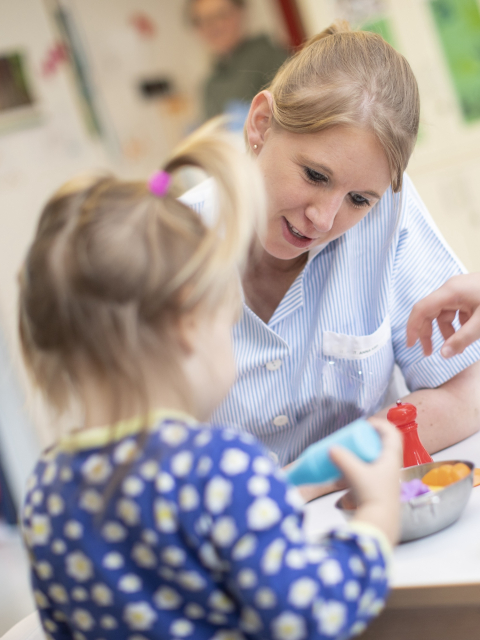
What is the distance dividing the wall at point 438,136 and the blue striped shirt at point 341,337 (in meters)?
1.62

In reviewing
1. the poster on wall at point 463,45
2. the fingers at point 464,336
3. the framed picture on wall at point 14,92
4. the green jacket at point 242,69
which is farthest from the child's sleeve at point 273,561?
the framed picture on wall at point 14,92

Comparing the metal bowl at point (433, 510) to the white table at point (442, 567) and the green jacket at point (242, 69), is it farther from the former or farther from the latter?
the green jacket at point (242, 69)

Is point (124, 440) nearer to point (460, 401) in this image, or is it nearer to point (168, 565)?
point (168, 565)

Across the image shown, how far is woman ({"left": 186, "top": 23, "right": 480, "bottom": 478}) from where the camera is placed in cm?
103

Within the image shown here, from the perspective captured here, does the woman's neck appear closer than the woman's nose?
No

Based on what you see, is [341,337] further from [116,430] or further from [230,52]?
[230,52]

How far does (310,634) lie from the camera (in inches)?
22.5

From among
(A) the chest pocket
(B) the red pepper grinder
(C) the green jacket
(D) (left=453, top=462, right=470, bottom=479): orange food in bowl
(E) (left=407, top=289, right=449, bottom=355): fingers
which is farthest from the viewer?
(C) the green jacket

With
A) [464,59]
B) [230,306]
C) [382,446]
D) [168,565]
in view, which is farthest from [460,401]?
[464,59]

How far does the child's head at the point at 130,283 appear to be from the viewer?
618mm

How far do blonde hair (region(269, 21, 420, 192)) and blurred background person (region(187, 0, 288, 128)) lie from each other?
6.45 feet

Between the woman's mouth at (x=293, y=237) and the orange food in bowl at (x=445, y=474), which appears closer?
the orange food in bowl at (x=445, y=474)

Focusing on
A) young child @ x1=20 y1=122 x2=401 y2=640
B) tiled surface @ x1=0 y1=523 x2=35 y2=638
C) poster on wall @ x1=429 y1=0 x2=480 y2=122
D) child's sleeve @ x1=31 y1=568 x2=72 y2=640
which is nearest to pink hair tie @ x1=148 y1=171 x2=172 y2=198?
young child @ x1=20 y1=122 x2=401 y2=640

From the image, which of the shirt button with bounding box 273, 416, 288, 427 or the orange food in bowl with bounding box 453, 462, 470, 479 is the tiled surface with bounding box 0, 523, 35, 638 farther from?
the orange food in bowl with bounding box 453, 462, 470, 479
